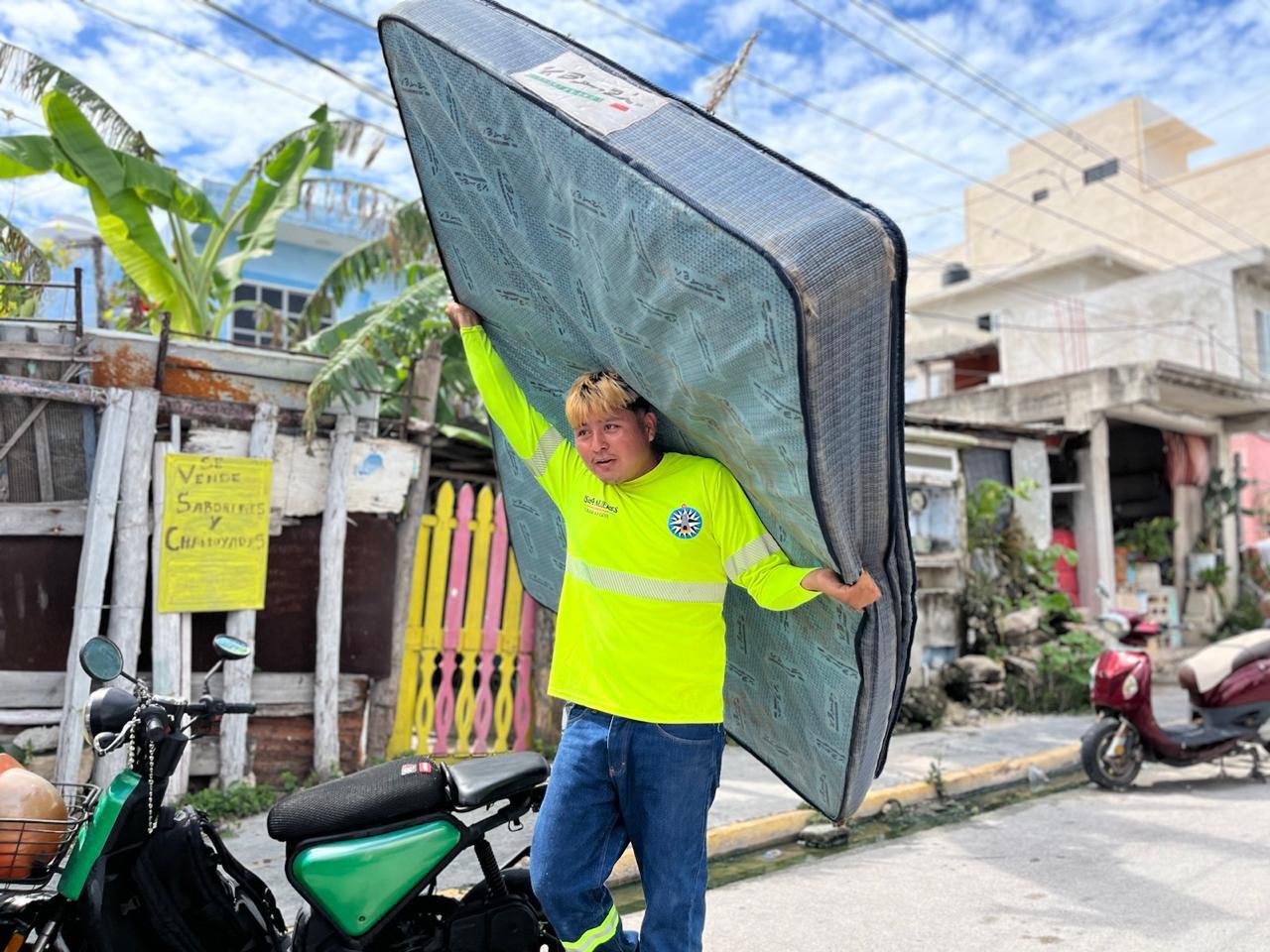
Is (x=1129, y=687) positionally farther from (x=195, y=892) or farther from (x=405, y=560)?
(x=195, y=892)

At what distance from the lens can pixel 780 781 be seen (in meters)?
6.04

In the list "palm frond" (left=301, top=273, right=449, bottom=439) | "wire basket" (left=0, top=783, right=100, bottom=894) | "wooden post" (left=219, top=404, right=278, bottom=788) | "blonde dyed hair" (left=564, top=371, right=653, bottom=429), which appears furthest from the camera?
"palm frond" (left=301, top=273, right=449, bottom=439)

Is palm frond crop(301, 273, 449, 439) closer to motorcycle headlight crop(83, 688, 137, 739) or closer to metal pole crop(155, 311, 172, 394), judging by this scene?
metal pole crop(155, 311, 172, 394)

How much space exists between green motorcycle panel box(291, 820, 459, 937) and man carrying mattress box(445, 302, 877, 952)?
0.34 m

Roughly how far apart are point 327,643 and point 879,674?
150 inches

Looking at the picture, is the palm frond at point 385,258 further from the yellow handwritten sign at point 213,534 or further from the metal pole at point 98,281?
the yellow handwritten sign at point 213,534

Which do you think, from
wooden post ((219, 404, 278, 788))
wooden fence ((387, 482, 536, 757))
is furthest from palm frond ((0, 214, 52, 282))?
wooden fence ((387, 482, 536, 757))

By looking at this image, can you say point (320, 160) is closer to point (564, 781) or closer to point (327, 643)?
point (327, 643)

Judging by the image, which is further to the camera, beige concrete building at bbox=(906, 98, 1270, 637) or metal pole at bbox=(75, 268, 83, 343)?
beige concrete building at bbox=(906, 98, 1270, 637)

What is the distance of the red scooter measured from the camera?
6.55 m

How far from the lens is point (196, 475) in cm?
508

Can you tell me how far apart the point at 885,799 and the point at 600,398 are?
4.45 m

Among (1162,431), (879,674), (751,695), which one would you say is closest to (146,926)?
(751,695)

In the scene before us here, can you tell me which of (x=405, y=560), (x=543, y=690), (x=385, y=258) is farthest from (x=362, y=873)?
(x=385, y=258)
